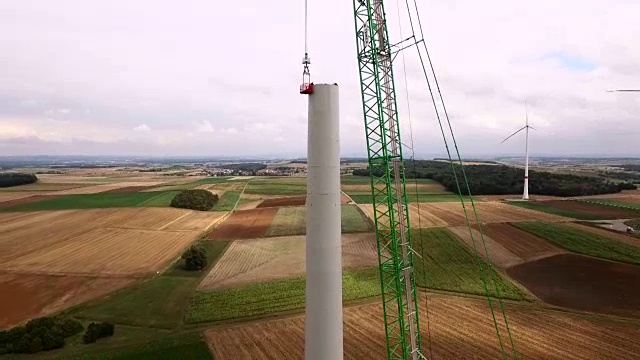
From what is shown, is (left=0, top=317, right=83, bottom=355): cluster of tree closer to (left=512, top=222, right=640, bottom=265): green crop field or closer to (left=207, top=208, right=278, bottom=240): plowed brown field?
(left=207, top=208, right=278, bottom=240): plowed brown field

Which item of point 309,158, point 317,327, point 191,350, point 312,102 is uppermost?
point 312,102

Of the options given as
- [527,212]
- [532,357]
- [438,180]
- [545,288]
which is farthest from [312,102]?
[438,180]

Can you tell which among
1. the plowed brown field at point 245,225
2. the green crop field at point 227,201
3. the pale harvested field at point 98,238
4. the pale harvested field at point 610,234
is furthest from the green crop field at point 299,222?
the pale harvested field at point 610,234

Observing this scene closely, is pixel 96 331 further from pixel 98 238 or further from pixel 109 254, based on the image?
pixel 98 238

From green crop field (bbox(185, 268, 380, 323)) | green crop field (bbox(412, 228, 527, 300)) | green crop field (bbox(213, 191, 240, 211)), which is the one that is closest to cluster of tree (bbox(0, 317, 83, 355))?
green crop field (bbox(185, 268, 380, 323))

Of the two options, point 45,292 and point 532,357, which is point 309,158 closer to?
point 532,357
